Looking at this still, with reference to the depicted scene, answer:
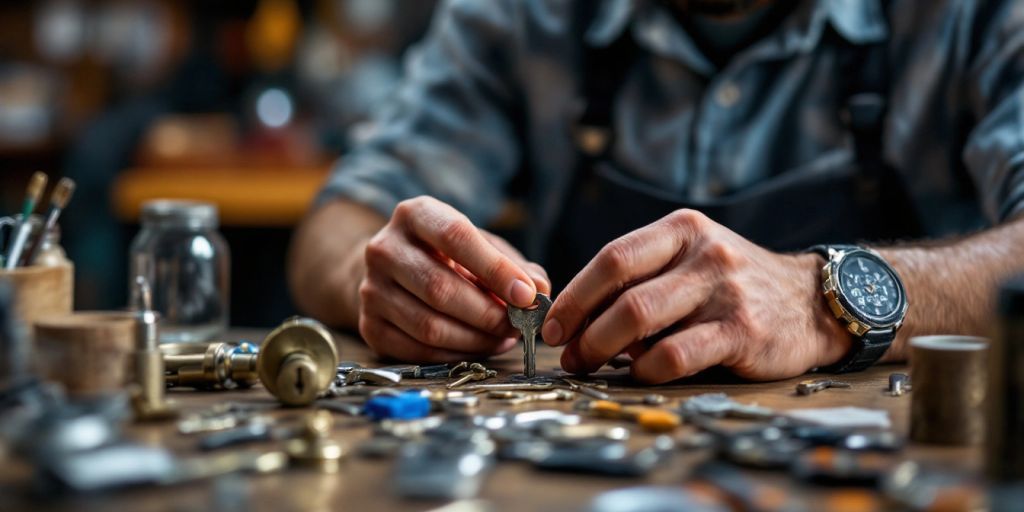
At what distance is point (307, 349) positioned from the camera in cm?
108

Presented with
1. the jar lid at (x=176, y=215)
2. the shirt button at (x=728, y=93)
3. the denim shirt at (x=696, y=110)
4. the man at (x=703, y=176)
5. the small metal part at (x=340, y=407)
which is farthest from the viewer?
the shirt button at (x=728, y=93)

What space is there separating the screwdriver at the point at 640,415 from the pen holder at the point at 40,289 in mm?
598

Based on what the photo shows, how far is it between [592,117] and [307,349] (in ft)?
3.43

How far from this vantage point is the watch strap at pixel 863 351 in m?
1.27

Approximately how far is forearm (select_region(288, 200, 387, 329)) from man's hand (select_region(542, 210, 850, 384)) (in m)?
0.57

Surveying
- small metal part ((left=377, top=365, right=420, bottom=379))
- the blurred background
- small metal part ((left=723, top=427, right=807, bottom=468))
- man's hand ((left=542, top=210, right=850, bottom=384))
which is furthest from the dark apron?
the blurred background

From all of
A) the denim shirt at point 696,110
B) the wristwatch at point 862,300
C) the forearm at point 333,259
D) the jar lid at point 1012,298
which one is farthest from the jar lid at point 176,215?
the jar lid at point 1012,298

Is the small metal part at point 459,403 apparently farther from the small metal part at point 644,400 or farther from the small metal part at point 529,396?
the small metal part at point 644,400

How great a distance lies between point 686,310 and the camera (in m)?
1.17

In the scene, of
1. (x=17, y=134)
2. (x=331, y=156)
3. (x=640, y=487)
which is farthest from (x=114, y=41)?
(x=640, y=487)

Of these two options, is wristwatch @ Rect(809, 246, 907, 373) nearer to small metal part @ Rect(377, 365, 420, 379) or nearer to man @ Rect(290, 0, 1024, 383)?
man @ Rect(290, 0, 1024, 383)

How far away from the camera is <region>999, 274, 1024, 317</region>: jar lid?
70 centimetres

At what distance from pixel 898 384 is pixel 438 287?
0.53 m

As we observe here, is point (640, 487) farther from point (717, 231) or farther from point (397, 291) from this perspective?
point (397, 291)
